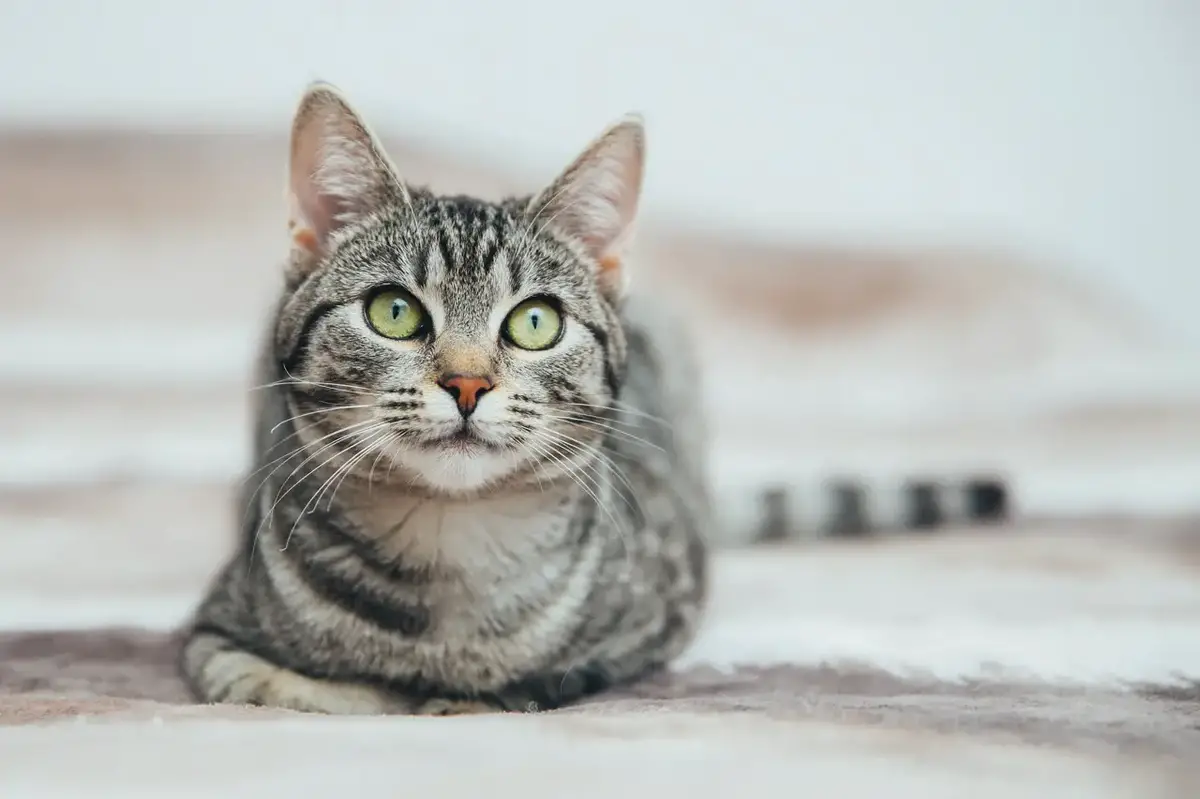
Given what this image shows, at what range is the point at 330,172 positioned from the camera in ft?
3.11

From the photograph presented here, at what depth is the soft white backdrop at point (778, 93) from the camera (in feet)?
6.41

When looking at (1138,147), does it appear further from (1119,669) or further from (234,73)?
(234,73)

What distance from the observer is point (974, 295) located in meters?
2.17

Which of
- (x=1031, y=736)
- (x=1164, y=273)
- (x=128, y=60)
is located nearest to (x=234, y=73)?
(x=128, y=60)

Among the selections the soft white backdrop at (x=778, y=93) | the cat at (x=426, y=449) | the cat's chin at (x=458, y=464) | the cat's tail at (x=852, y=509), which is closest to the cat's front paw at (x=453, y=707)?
the cat at (x=426, y=449)

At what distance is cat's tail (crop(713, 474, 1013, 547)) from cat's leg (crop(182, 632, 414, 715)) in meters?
0.87

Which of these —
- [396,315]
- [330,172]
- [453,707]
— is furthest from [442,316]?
[453,707]

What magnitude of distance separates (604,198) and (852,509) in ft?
2.80

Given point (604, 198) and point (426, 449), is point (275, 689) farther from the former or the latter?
point (604, 198)

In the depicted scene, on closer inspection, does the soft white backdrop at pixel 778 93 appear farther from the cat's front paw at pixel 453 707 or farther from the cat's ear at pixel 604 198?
the cat's front paw at pixel 453 707

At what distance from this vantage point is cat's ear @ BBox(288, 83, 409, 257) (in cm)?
91

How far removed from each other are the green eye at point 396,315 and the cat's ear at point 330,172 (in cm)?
10

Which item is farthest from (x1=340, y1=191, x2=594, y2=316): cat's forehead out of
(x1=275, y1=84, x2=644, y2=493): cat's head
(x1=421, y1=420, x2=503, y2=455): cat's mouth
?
(x1=421, y1=420, x2=503, y2=455): cat's mouth

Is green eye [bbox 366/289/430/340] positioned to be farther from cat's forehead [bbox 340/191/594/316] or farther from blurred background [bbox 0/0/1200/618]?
blurred background [bbox 0/0/1200/618]
